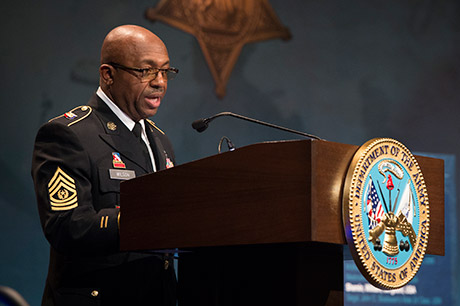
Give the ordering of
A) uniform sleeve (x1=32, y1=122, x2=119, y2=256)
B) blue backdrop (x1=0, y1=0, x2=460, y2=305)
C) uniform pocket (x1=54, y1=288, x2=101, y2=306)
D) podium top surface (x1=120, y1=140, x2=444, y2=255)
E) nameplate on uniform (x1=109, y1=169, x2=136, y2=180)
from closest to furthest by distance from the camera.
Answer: podium top surface (x1=120, y1=140, x2=444, y2=255), uniform sleeve (x1=32, y1=122, x2=119, y2=256), uniform pocket (x1=54, y1=288, x2=101, y2=306), nameplate on uniform (x1=109, y1=169, x2=136, y2=180), blue backdrop (x1=0, y1=0, x2=460, y2=305)

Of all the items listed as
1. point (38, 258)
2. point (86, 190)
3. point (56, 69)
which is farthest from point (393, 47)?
point (86, 190)

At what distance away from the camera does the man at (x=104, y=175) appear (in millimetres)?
2012

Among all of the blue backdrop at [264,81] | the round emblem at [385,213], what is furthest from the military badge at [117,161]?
the blue backdrop at [264,81]

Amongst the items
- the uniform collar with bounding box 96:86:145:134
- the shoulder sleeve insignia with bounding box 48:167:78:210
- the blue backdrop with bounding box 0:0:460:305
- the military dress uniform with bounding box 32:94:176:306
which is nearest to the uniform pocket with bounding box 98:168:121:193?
the military dress uniform with bounding box 32:94:176:306

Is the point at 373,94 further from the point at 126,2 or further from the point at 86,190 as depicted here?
the point at 86,190

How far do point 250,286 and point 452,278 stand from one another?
3647 mm

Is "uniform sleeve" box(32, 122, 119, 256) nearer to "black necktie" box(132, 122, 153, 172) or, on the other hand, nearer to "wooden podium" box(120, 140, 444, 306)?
"wooden podium" box(120, 140, 444, 306)

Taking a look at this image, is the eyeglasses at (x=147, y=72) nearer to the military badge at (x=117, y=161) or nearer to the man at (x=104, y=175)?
the man at (x=104, y=175)

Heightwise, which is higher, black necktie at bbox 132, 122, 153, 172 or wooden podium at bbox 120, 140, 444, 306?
black necktie at bbox 132, 122, 153, 172

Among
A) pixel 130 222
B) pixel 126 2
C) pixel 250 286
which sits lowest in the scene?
pixel 250 286

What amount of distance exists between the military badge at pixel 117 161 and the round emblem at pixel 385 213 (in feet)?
2.84

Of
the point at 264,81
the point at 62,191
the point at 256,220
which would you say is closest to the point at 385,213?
the point at 256,220

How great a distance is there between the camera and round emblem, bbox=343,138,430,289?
5.24ft

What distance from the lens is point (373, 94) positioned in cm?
526
